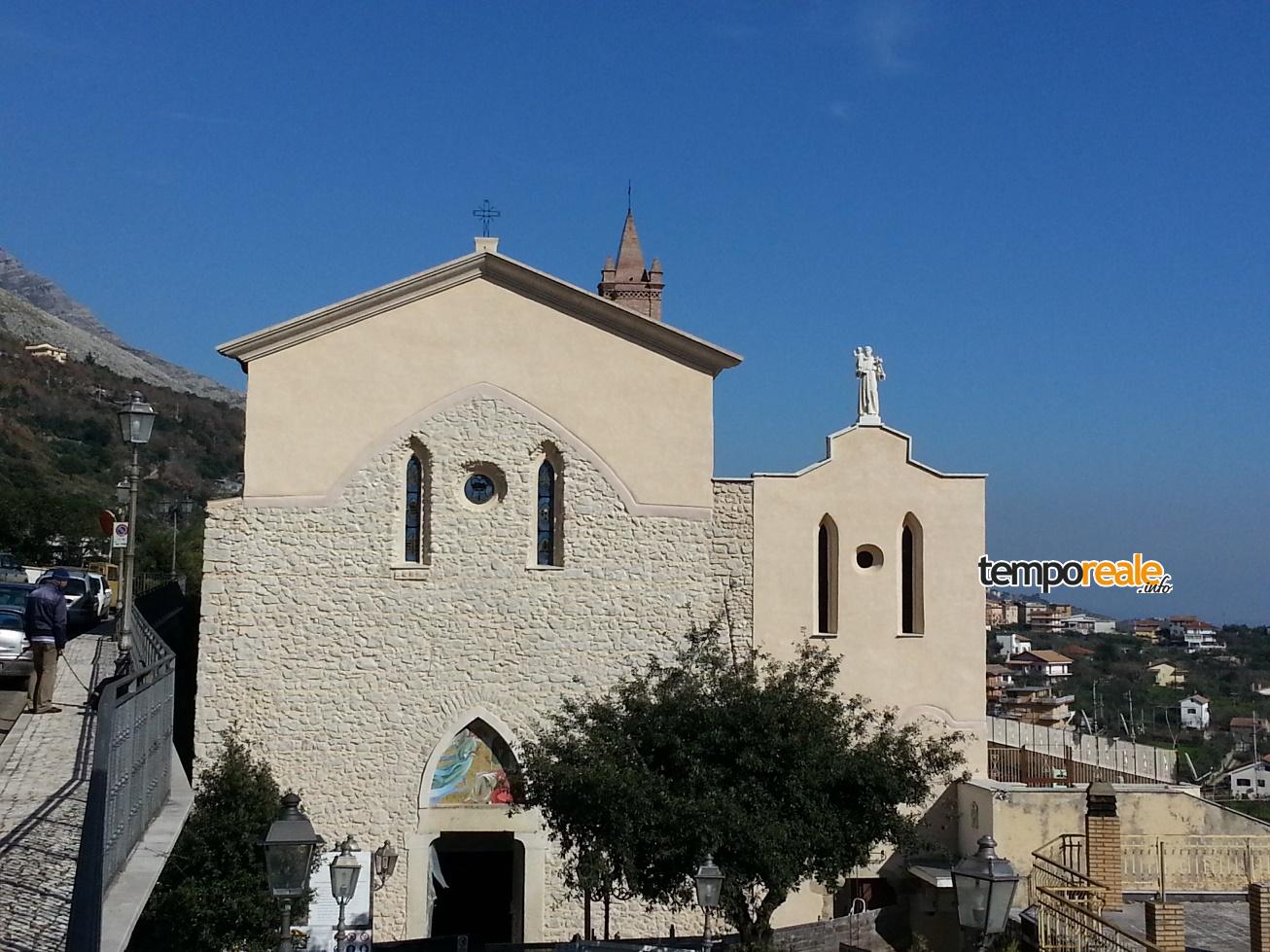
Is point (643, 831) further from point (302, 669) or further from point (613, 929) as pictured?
point (302, 669)

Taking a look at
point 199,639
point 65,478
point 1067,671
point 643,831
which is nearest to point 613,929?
point 643,831

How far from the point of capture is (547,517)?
25.0 m

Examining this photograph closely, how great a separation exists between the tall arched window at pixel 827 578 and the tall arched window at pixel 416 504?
6882mm

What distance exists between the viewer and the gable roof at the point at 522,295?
79.5ft

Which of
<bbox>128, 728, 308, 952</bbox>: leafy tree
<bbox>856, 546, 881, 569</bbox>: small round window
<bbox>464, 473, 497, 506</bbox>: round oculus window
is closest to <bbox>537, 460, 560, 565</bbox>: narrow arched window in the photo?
<bbox>464, 473, 497, 506</bbox>: round oculus window

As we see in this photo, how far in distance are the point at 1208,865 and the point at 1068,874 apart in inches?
81.2

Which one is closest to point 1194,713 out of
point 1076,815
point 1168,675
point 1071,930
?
point 1168,675

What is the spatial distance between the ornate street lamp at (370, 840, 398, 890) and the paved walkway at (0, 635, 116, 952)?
7.61 metres

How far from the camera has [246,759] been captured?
2311 cm

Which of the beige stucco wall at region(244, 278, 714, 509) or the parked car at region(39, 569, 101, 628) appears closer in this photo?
the beige stucco wall at region(244, 278, 714, 509)

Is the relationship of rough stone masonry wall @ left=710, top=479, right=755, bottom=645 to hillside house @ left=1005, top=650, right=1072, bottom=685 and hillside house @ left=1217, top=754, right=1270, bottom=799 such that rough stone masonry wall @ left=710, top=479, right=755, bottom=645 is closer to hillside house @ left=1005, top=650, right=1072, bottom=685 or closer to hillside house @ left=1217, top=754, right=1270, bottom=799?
hillside house @ left=1217, top=754, right=1270, bottom=799

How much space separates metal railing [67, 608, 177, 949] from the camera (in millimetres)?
7312

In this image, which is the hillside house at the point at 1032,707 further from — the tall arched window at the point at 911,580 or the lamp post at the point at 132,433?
the lamp post at the point at 132,433

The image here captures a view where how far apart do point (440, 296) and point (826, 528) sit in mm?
7933
